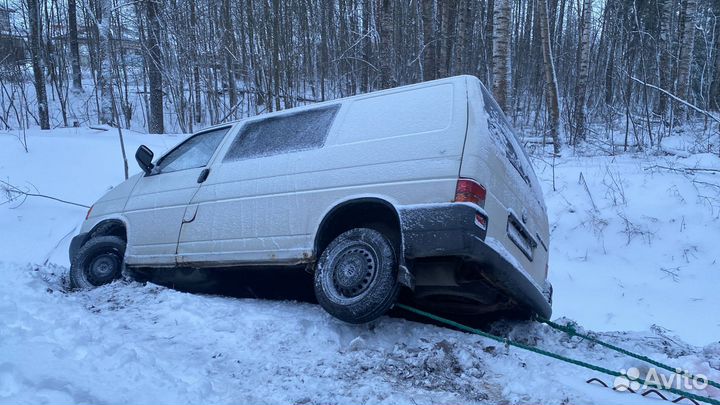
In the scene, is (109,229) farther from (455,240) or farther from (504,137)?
(504,137)

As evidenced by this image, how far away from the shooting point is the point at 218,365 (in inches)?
127

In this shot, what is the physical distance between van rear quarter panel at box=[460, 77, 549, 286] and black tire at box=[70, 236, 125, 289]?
3886 mm

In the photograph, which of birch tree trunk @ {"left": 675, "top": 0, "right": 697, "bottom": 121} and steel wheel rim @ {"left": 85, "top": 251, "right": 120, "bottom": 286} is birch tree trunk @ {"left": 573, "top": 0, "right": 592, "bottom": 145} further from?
steel wheel rim @ {"left": 85, "top": 251, "right": 120, "bottom": 286}

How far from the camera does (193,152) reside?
211 inches

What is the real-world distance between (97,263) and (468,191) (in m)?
4.12

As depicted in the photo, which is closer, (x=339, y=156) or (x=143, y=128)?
(x=339, y=156)

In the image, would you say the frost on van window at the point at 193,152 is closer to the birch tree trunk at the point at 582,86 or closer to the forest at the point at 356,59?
the forest at the point at 356,59

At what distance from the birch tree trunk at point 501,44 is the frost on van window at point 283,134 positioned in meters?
5.91

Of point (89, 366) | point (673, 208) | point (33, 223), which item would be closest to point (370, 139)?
point (89, 366)

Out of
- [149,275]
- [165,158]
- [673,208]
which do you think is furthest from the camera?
[673,208]

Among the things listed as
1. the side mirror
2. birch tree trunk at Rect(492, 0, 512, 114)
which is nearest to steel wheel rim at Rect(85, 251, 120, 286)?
the side mirror

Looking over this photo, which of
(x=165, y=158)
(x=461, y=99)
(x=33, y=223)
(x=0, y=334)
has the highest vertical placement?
(x=461, y=99)

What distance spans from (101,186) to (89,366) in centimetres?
756

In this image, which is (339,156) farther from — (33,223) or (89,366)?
(33,223)
